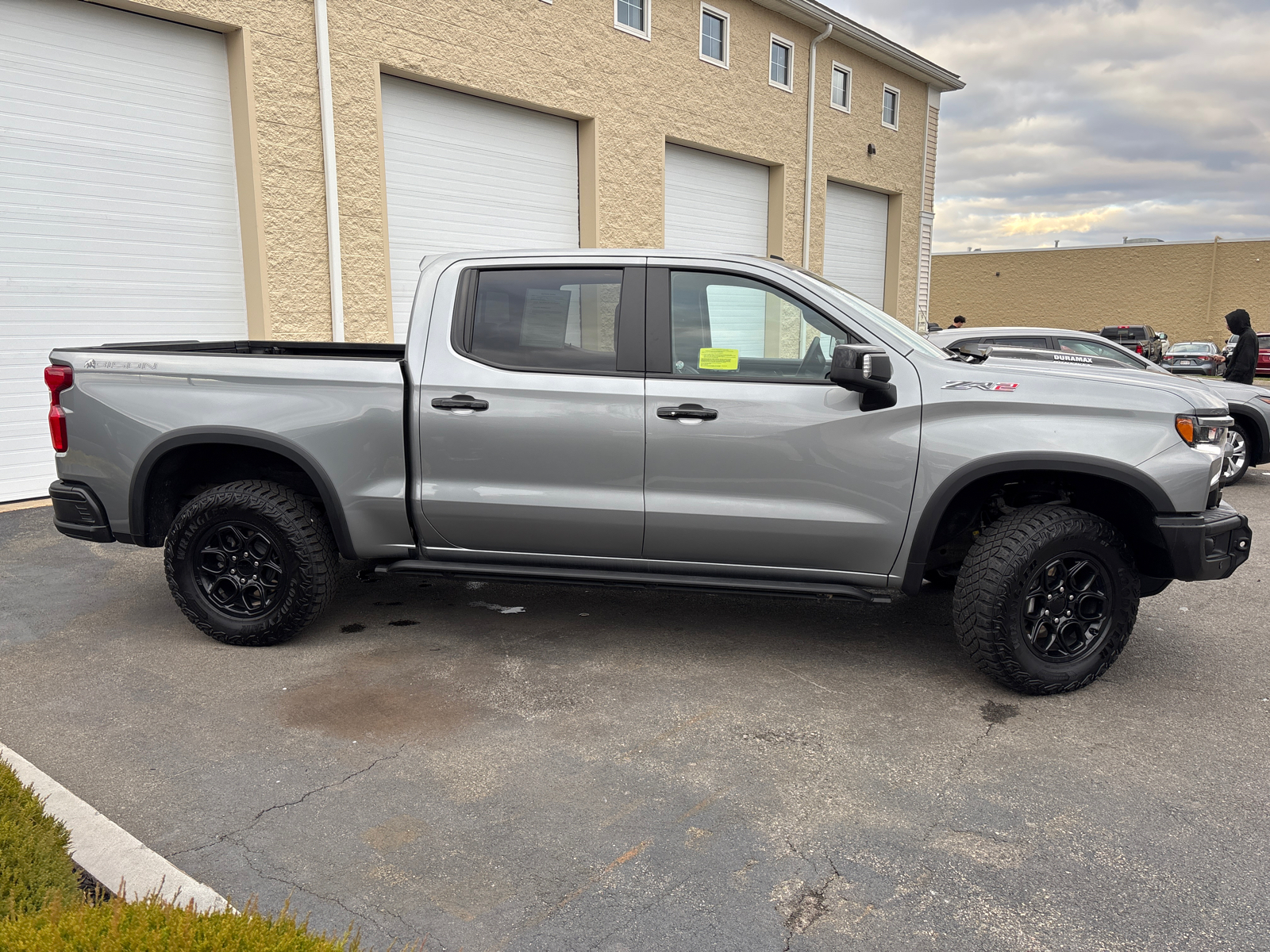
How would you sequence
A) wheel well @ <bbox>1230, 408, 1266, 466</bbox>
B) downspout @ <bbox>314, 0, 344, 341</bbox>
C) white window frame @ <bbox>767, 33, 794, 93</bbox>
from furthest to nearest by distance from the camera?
white window frame @ <bbox>767, 33, 794, 93</bbox>
downspout @ <bbox>314, 0, 344, 341</bbox>
wheel well @ <bbox>1230, 408, 1266, 466</bbox>

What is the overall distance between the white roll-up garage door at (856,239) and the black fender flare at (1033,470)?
49.9ft

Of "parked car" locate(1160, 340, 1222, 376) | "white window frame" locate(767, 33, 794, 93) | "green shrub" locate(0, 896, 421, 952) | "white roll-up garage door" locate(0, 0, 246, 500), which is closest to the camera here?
"green shrub" locate(0, 896, 421, 952)

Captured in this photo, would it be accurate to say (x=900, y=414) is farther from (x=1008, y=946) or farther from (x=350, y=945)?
(x=350, y=945)

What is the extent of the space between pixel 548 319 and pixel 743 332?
3.09ft

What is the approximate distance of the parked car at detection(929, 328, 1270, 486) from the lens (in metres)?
9.09

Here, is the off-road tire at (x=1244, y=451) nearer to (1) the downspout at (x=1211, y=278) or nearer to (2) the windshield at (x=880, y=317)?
(2) the windshield at (x=880, y=317)

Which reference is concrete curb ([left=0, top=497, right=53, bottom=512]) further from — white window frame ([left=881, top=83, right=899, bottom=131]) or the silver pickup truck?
white window frame ([left=881, top=83, right=899, bottom=131])

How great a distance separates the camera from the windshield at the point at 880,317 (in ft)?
14.0

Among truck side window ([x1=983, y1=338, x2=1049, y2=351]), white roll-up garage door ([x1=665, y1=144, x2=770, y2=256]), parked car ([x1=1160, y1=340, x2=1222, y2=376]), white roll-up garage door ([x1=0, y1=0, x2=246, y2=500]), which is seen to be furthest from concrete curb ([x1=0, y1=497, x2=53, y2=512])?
parked car ([x1=1160, y1=340, x2=1222, y2=376])

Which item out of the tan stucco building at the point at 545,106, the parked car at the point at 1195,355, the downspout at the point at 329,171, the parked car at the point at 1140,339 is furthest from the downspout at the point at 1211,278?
the downspout at the point at 329,171

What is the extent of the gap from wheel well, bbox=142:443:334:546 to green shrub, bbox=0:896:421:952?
114 inches

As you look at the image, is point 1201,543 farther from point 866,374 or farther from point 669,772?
point 669,772

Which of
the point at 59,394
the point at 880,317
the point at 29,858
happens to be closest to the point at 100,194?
the point at 59,394

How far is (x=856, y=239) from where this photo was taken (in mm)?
19891
